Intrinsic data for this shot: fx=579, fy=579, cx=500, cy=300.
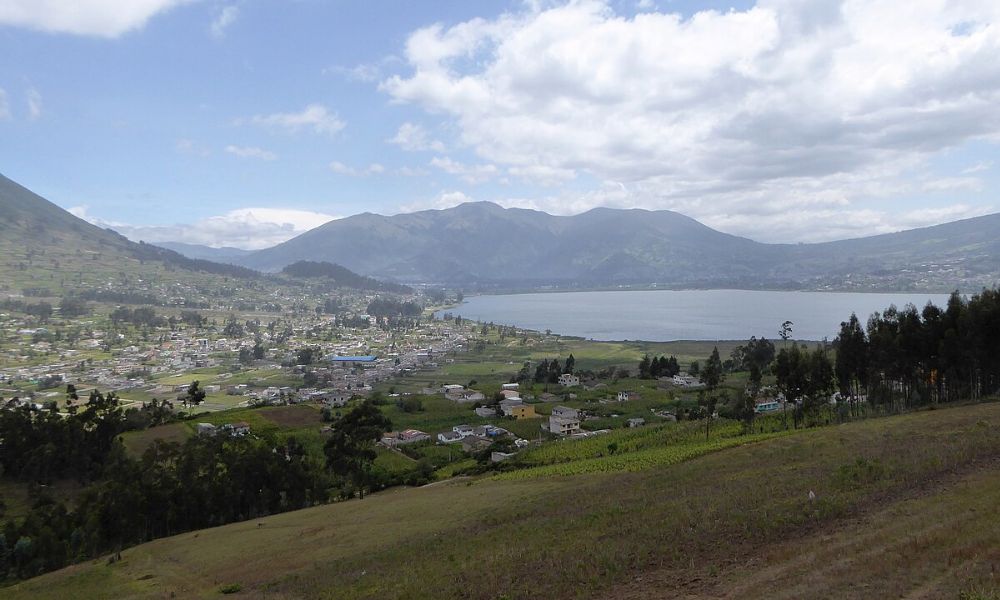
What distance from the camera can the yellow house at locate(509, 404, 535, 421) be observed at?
205 ft

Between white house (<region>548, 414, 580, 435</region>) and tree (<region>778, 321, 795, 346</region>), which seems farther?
tree (<region>778, 321, 795, 346</region>)

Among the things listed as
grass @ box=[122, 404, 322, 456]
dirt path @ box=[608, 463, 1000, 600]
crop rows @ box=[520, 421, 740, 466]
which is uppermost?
dirt path @ box=[608, 463, 1000, 600]

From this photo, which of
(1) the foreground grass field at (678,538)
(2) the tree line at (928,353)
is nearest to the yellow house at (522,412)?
(2) the tree line at (928,353)

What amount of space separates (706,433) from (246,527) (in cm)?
2672

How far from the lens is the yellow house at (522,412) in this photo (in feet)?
205

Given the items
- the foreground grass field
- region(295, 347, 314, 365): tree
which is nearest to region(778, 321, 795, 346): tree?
the foreground grass field

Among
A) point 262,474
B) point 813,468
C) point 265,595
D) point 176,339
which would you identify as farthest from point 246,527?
point 176,339

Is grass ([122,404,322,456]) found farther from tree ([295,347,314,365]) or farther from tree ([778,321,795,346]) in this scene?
tree ([778,321,795,346])

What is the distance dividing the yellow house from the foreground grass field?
Answer: 36.5 meters

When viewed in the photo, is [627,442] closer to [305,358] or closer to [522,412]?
[522,412]

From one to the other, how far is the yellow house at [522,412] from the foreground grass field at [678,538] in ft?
120

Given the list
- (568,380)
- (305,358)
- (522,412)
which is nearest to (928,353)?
(522,412)

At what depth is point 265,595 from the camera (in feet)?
50.9

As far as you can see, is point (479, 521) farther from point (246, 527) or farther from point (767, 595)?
point (246, 527)
